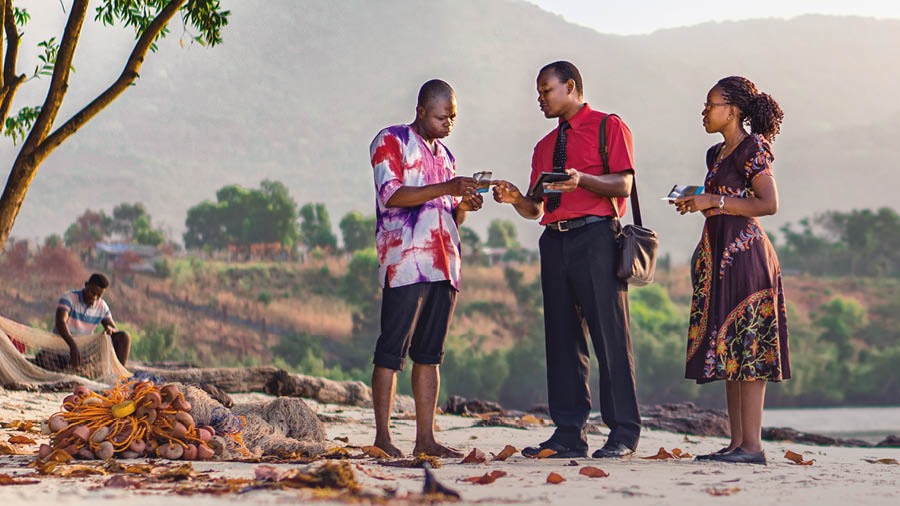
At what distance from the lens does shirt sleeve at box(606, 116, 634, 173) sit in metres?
5.54

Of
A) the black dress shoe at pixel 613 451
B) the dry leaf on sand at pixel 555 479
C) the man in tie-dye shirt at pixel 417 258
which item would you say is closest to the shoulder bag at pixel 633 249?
the man in tie-dye shirt at pixel 417 258

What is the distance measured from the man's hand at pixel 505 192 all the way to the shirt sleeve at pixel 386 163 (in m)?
0.50

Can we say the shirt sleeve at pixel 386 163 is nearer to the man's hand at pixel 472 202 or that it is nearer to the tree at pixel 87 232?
the man's hand at pixel 472 202

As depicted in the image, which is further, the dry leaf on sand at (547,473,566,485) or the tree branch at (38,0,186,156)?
the tree branch at (38,0,186,156)

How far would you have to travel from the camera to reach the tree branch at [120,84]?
873 centimetres

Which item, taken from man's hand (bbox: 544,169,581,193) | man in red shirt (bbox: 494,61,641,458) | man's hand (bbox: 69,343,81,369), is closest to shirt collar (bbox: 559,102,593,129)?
man in red shirt (bbox: 494,61,641,458)

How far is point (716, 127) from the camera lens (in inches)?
217

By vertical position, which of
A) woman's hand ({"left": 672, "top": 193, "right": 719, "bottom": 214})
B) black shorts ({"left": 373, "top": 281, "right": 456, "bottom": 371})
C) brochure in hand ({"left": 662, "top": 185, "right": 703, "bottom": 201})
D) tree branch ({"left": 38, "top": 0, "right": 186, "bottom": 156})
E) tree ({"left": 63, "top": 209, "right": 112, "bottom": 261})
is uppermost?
tree ({"left": 63, "top": 209, "right": 112, "bottom": 261})

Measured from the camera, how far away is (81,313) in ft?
36.2

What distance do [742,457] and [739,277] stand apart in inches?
34.5

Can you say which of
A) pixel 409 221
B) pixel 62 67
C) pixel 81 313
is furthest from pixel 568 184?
pixel 81 313

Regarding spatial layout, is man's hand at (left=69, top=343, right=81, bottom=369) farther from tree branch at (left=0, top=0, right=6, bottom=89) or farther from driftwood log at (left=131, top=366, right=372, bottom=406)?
tree branch at (left=0, top=0, right=6, bottom=89)

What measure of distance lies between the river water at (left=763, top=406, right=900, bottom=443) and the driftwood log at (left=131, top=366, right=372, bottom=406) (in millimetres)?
16106

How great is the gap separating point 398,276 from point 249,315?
44940 mm
